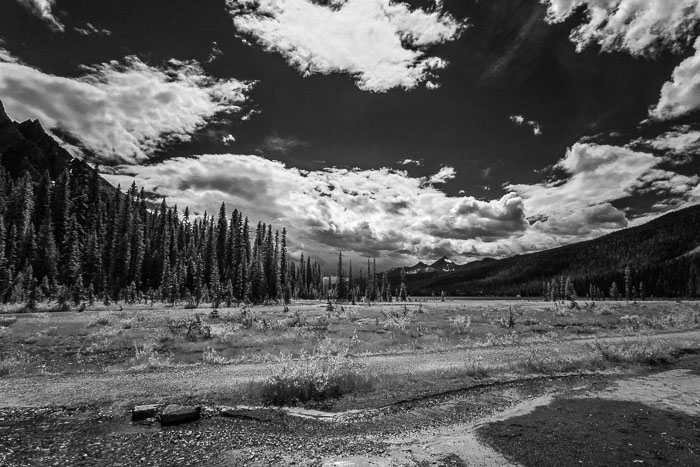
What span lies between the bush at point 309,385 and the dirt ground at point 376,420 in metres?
0.59

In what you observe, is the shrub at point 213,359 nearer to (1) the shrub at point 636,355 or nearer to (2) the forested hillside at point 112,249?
(1) the shrub at point 636,355

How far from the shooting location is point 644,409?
40.5 ft

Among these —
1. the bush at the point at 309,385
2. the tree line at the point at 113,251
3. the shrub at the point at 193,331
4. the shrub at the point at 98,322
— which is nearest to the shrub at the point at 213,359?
the shrub at the point at 193,331

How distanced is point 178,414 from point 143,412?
46.2 inches

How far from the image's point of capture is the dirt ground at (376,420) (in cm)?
862

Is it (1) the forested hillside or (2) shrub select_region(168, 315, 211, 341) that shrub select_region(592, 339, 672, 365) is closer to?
(2) shrub select_region(168, 315, 211, 341)

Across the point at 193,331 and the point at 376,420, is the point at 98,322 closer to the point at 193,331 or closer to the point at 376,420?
the point at 193,331

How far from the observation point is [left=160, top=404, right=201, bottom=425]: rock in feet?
34.9

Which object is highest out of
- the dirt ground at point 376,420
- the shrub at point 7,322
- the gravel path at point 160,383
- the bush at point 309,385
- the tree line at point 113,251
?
the tree line at point 113,251

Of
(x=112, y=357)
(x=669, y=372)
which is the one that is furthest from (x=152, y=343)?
(x=669, y=372)

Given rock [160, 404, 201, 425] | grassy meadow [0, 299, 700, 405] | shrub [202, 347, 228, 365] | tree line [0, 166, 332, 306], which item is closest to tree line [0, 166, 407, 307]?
tree line [0, 166, 332, 306]

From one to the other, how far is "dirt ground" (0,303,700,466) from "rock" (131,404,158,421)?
278 millimetres

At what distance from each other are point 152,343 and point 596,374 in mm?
25176

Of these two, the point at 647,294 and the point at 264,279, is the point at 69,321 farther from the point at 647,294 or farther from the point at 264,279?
the point at 647,294
